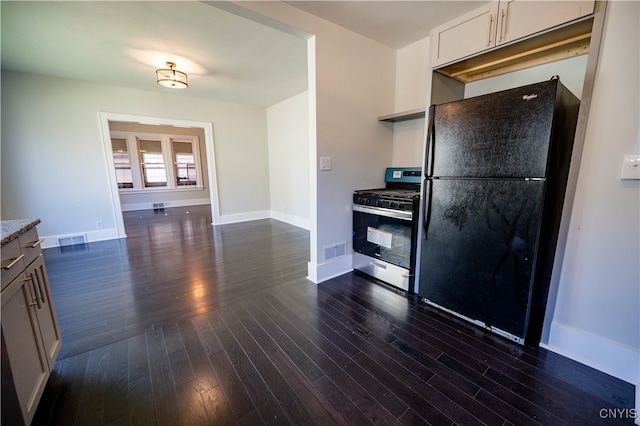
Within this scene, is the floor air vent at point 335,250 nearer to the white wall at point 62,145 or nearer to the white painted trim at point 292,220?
the white painted trim at point 292,220

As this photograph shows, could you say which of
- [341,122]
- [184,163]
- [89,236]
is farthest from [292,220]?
[184,163]

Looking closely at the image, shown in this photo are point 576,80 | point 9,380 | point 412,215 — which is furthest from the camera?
point 412,215

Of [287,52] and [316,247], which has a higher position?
[287,52]

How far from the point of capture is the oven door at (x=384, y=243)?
233 centimetres

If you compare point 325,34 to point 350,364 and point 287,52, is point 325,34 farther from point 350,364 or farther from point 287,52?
point 350,364

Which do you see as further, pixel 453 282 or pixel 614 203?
pixel 453 282

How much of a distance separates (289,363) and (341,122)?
2164 mm

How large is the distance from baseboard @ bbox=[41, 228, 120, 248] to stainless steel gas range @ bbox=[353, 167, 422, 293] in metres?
4.35

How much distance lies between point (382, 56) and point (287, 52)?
1.12m

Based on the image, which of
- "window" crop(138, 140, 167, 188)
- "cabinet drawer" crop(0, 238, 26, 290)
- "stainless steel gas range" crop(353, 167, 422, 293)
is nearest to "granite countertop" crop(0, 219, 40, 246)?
"cabinet drawer" crop(0, 238, 26, 290)

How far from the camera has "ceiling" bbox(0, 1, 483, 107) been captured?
210 cm

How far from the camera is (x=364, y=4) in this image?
2.05m

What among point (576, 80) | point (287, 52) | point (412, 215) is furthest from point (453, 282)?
point (287, 52)

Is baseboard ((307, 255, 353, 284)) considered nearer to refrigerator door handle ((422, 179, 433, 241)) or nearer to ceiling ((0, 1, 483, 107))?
refrigerator door handle ((422, 179, 433, 241))
